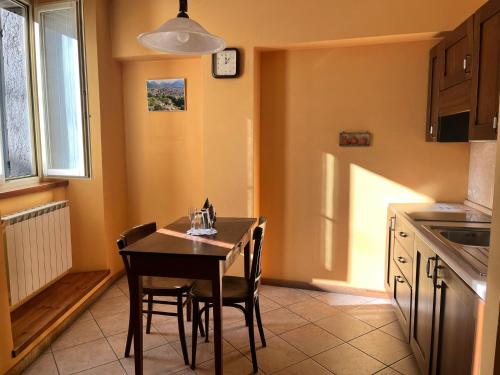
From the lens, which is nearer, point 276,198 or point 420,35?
point 420,35

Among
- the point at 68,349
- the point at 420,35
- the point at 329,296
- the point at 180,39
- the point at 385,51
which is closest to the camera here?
the point at 180,39

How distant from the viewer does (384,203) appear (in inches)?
134

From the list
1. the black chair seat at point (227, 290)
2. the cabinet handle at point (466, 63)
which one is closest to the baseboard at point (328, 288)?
the black chair seat at point (227, 290)

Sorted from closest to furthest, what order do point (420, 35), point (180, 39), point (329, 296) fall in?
point (180, 39) < point (420, 35) < point (329, 296)

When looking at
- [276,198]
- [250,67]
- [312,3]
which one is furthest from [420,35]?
[276,198]

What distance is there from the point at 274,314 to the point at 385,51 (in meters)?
2.42

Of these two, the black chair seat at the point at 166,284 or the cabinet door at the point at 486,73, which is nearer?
the cabinet door at the point at 486,73

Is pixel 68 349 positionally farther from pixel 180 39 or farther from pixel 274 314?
pixel 180 39

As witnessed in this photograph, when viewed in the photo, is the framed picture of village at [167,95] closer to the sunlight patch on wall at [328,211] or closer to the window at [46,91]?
the window at [46,91]

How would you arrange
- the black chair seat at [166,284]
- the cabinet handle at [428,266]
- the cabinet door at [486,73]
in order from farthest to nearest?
the black chair seat at [166,284]
the cabinet handle at [428,266]
the cabinet door at [486,73]

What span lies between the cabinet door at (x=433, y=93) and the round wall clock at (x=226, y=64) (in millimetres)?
1605

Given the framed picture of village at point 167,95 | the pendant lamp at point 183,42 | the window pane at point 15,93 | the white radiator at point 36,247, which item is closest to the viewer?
the pendant lamp at point 183,42

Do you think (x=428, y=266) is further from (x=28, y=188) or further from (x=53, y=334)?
(x=28, y=188)

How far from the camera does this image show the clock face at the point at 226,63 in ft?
11.1
